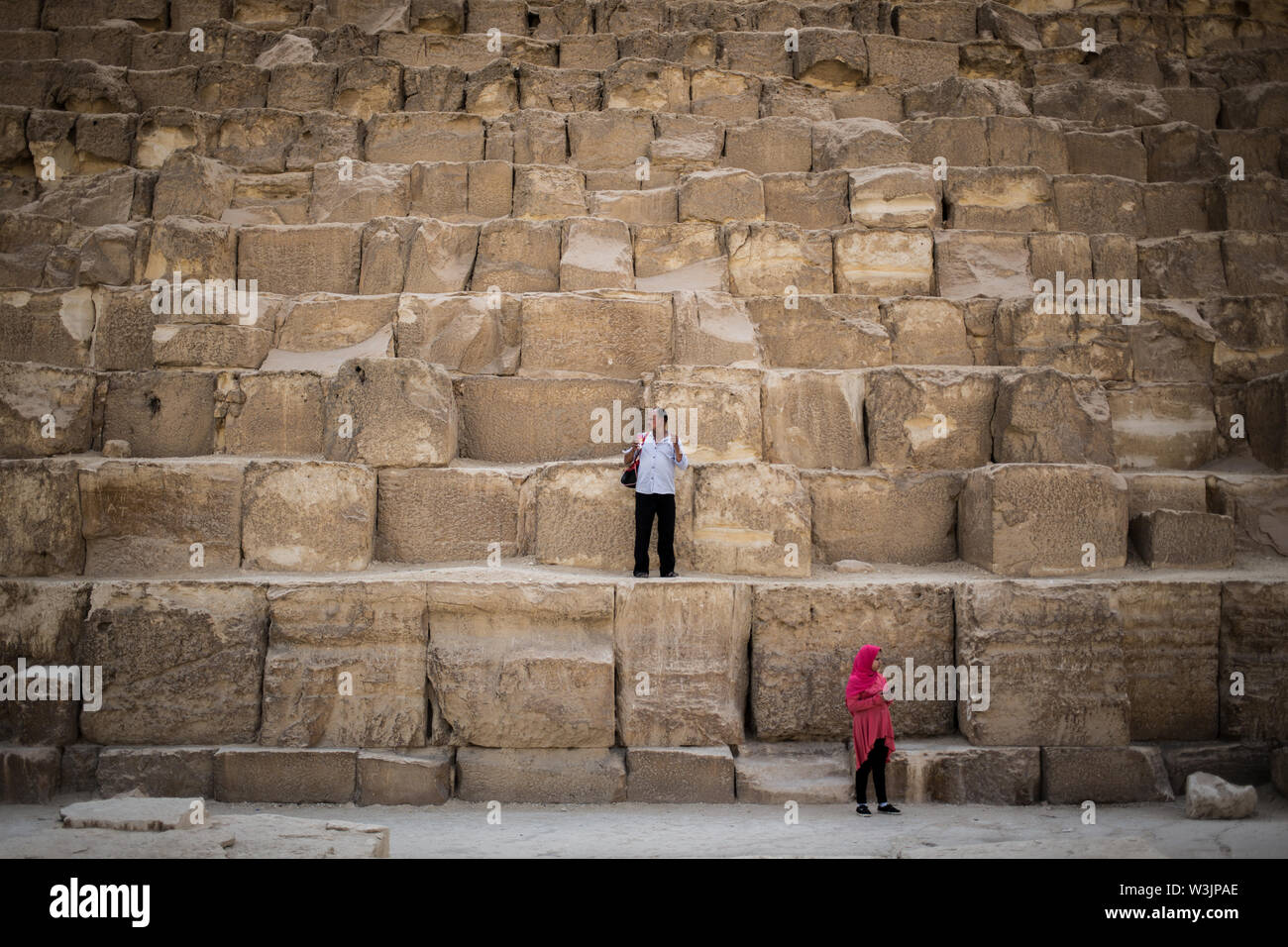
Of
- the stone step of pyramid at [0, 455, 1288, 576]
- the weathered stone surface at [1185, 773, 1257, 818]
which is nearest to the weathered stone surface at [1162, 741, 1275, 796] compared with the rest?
the weathered stone surface at [1185, 773, 1257, 818]

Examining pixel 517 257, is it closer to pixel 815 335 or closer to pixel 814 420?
pixel 815 335

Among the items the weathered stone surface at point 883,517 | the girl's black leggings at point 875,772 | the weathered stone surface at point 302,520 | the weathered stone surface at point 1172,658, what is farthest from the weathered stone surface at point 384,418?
the weathered stone surface at point 1172,658

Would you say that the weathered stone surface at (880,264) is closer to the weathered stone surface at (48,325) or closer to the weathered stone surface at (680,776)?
the weathered stone surface at (680,776)

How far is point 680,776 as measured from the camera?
6543 millimetres

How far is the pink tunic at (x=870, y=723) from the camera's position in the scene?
632cm

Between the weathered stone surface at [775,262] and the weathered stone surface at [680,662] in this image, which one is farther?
the weathered stone surface at [775,262]

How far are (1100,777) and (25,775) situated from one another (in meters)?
6.65

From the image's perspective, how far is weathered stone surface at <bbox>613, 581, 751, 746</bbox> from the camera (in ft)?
21.9

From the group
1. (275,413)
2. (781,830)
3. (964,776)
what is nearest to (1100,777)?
(964,776)

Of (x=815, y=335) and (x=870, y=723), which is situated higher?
(x=815, y=335)

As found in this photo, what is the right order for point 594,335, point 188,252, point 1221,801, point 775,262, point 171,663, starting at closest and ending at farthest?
1. point 1221,801
2. point 171,663
3. point 594,335
4. point 188,252
5. point 775,262

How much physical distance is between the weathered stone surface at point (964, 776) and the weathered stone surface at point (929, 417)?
2265mm

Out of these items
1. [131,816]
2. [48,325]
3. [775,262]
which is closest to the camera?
[131,816]

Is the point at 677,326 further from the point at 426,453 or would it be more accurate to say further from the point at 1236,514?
the point at 1236,514
